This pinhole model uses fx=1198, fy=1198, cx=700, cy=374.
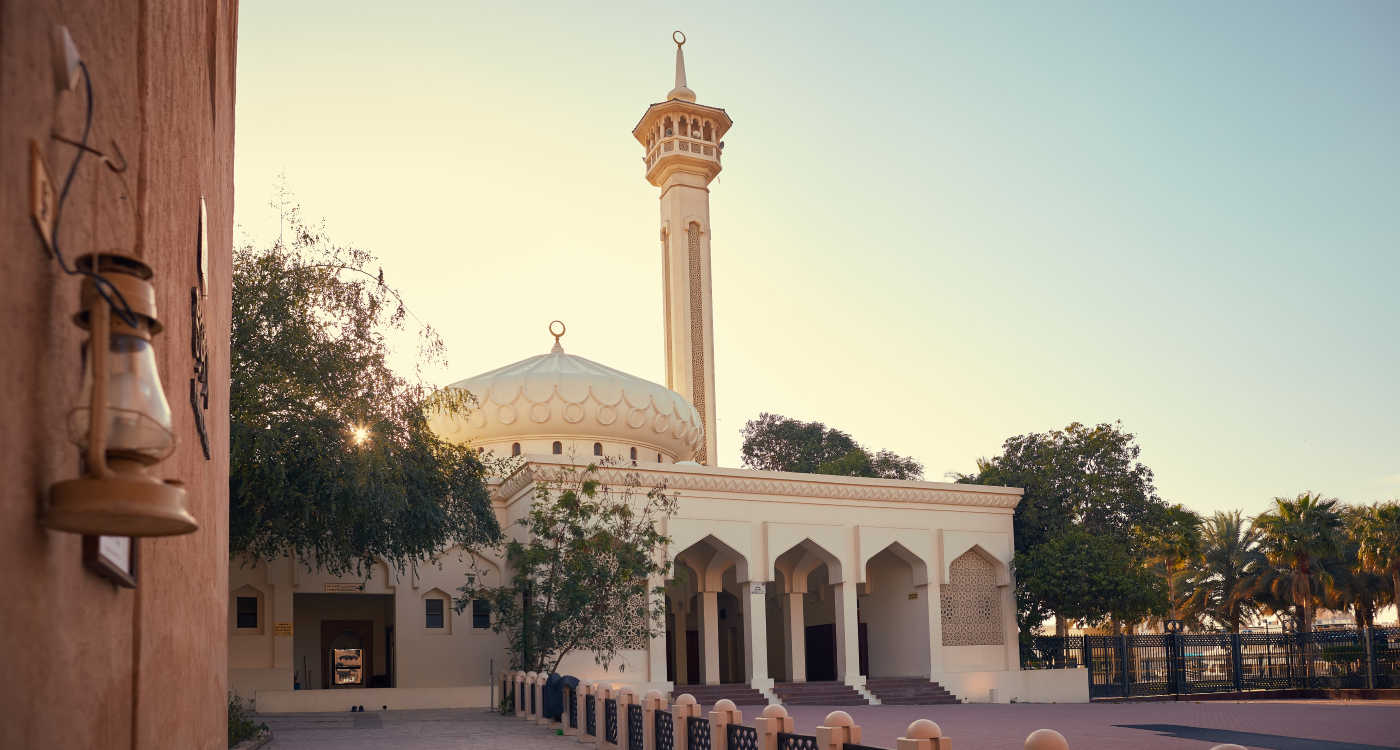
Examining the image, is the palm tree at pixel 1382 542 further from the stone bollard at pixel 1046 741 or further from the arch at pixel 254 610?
the stone bollard at pixel 1046 741

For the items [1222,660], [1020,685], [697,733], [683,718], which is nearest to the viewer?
[697,733]

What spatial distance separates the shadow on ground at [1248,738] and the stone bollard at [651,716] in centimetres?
598

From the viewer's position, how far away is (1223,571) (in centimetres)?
3241

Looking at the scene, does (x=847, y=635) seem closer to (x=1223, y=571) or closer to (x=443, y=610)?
(x=443, y=610)

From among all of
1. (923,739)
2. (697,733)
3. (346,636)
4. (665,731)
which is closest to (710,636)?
(346,636)

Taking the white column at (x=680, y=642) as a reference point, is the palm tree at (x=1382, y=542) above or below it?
above

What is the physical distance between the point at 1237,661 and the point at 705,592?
11.0m

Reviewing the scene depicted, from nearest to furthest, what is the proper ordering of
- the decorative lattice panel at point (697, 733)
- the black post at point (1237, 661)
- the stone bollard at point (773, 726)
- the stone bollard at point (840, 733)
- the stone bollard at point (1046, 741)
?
the stone bollard at point (1046, 741)
the stone bollard at point (840, 733)
the stone bollard at point (773, 726)
the decorative lattice panel at point (697, 733)
the black post at point (1237, 661)

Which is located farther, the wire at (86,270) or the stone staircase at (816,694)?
the stone staircase at (816,694)

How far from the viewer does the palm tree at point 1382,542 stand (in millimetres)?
26609

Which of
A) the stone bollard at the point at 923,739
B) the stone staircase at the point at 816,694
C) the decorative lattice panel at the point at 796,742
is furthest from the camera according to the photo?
the stone staircase at the point at 816,694

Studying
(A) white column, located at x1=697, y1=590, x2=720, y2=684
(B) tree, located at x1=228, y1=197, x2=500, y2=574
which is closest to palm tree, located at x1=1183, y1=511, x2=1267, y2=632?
(A) white column, located at x1=697, y1=590, x2=720, y2=684

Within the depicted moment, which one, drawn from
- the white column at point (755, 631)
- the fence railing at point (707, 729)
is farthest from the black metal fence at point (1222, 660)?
the fence railing at point (707, 729)

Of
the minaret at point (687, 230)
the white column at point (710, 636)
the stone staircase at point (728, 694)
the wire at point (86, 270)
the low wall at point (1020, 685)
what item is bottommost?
the low wall at point (1020, 685)
